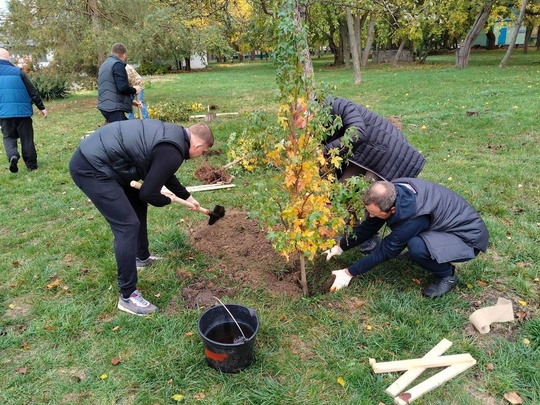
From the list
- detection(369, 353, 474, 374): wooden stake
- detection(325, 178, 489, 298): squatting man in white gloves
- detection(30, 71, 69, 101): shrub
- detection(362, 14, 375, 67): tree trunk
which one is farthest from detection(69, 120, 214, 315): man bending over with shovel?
detection(362, 14, 375, 67): tree trunk

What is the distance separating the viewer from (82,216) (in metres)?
5.13

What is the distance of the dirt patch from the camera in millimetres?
3461

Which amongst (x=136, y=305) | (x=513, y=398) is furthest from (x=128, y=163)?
(x=513, y=398)

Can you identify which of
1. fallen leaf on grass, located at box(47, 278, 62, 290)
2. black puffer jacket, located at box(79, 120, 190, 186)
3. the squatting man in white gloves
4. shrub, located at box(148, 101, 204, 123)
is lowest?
fallen leaf on grass, located at box(47, 278, 62, 290)

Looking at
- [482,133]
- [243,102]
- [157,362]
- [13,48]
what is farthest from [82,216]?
[13,48]

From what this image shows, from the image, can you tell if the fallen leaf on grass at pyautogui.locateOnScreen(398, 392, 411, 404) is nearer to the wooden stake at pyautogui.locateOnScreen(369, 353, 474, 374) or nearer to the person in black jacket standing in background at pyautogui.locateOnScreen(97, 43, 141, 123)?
the wooden stake at pyautogui.locateOnScreen(369, 353, 474, 374)

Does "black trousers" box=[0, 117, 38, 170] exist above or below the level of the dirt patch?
above

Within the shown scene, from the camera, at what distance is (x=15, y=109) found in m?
6.61

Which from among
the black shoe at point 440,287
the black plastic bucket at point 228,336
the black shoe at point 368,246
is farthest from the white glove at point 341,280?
the black plastic bucket at point 228,336

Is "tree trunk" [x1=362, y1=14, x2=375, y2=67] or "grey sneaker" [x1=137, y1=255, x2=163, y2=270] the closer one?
"grey sneaker" [x1=137, y1=255, x2=163, y2=270]

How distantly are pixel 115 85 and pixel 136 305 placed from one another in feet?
16.1

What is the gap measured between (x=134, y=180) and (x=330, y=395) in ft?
6.84

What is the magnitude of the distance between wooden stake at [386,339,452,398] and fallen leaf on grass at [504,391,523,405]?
42 centimetres

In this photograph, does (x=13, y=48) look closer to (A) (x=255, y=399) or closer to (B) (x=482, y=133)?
(B) (x=482, y=133)
